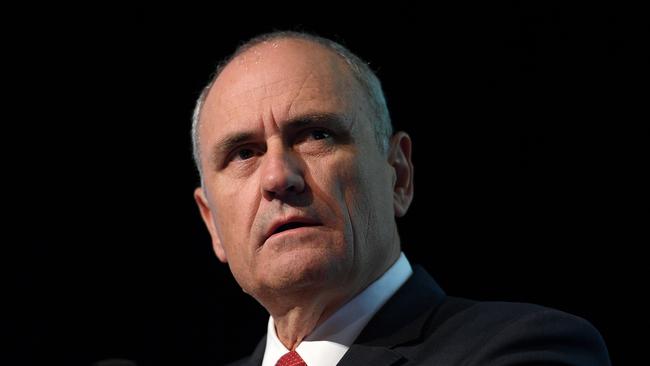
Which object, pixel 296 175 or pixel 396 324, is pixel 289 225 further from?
pixel 396 324

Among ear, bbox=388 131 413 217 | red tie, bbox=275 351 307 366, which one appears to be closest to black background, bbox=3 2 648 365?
ear, bbox=388 131 413 217

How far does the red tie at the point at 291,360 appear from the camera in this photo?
222 cm

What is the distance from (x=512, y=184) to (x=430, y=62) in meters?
0.67

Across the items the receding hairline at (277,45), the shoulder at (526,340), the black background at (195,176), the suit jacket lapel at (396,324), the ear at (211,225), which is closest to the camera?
the shoulder at (526,340)

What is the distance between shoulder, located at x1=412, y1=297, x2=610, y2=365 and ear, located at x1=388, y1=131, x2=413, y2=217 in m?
0.55

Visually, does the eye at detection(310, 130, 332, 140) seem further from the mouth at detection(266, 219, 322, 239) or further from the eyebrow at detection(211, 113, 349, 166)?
the mouth at detection(266, 219, 322, 239)

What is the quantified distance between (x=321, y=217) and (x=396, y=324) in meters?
0.37

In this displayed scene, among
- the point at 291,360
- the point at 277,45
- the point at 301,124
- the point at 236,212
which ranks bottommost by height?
the point at 291,360

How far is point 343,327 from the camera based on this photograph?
88.0 inches

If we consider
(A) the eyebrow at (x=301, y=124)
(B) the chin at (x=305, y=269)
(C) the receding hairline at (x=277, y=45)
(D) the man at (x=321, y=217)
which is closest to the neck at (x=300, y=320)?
(D) the man at (x=321, y=217)

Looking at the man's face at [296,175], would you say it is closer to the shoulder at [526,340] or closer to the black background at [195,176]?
the shoulder at [526,340]

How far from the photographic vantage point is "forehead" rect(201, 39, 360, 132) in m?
2.26

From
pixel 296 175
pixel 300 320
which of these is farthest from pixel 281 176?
pixel 300 320

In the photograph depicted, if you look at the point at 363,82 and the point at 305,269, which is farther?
the point at 363,82
